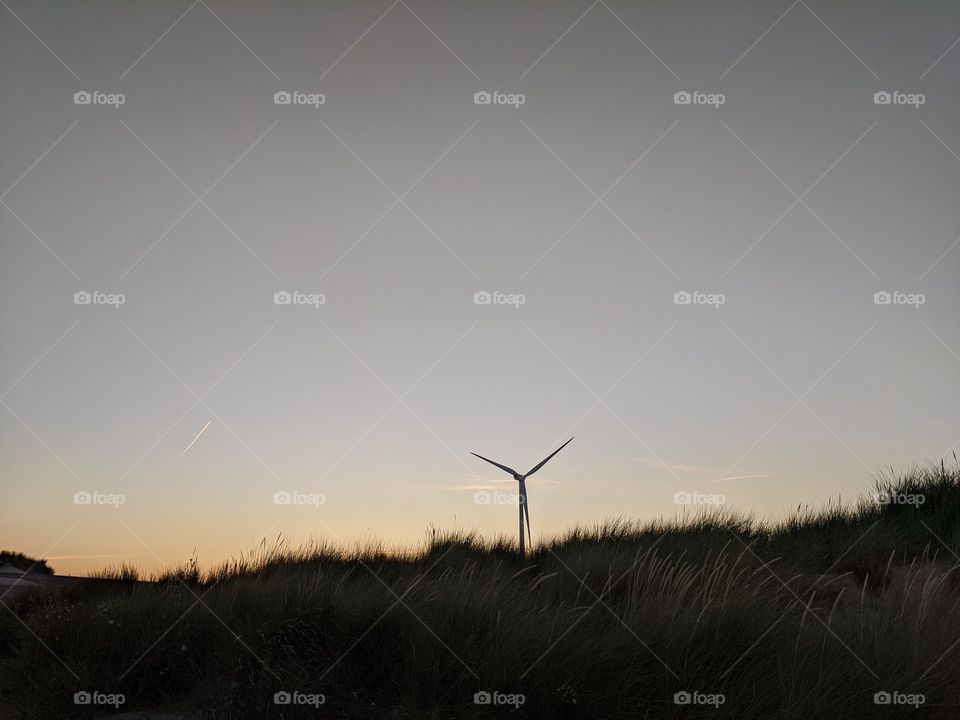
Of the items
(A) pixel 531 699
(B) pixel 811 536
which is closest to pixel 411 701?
(A) pixel 531 699

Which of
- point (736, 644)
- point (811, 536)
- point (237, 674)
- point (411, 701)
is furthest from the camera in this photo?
point (811, 536)

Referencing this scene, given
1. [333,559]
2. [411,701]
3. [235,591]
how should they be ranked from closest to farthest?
[411,701], [235,591], [333,559]

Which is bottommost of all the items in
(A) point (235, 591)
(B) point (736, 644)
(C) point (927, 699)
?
(C) point (927, 699)

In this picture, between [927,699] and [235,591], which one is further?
[235,591]

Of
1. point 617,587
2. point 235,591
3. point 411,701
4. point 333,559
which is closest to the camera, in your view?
point 411,701

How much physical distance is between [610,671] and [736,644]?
1672mm

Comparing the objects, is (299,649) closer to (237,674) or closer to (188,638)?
(237,674)

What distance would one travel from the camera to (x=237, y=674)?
27.8ft

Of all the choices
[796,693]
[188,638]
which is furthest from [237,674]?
[796,693]

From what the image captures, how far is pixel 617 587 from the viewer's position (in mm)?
12383

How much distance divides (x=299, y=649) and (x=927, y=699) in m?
6.36

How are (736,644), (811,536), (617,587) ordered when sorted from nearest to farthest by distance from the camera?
1. (736,644)
2. (617,587)
3. (811,536)

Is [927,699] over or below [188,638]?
below

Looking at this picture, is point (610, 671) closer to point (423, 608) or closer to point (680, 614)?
point (680, 614)
